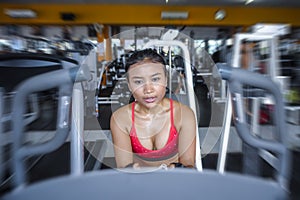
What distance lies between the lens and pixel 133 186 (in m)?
0.28

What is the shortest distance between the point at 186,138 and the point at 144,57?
0.87 feet

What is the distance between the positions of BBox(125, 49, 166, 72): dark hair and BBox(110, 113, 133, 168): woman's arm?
0.55 feet

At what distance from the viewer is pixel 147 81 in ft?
2.13

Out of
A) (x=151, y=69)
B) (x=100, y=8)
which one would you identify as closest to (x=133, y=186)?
(x=151, y=69)

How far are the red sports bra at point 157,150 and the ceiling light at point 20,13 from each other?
14.0 ft

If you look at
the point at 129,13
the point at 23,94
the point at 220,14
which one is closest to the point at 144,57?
the point at 23,94

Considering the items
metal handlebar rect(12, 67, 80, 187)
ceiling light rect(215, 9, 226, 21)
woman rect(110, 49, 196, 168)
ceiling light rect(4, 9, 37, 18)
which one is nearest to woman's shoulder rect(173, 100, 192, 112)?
woman rect(110, 49, 196, 168)

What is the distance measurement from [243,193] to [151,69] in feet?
1.39

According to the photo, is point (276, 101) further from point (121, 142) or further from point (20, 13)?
point (20, 13)

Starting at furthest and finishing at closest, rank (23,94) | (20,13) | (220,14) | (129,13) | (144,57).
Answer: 1. (129,13)
2. (220,14)
3. (20,13)
4. (144,57)
5. (23,94)

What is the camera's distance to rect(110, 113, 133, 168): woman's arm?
731mm

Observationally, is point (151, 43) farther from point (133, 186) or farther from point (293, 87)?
point (293, 87)

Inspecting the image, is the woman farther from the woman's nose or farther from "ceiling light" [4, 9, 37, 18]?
"ceiling light" [4, 9, 37, 18]

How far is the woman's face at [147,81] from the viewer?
A: 2.13ft
